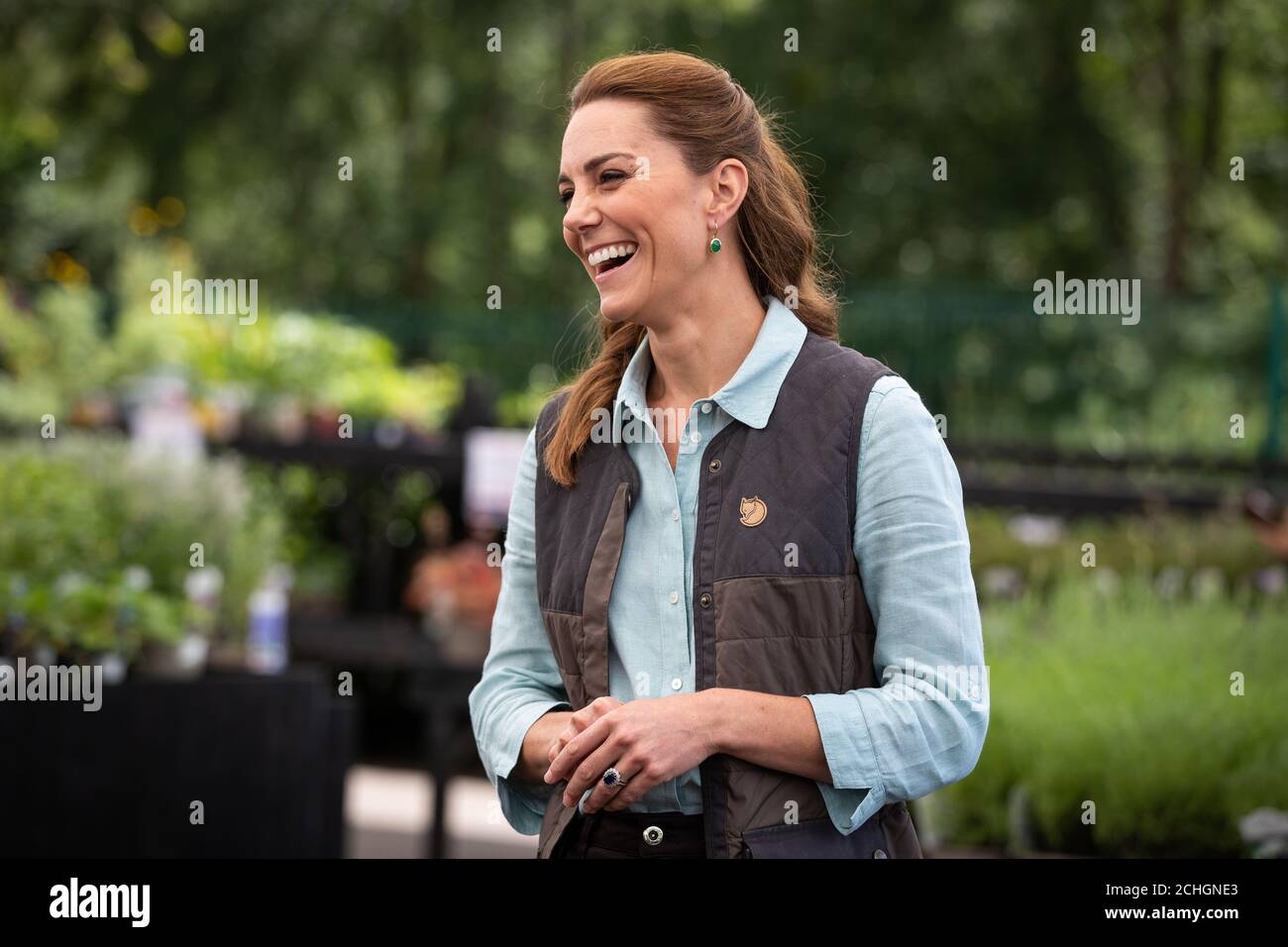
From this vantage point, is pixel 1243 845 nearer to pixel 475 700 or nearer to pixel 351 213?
pixel 475 700

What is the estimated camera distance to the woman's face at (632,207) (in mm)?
2049

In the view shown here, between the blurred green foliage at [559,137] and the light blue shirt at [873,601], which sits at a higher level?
the blurred green foliage at [559,137]

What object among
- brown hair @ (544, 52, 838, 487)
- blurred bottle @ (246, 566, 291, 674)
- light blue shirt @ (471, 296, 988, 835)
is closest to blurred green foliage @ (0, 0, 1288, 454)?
blurred bottle @ (246, 566, 291, 674)

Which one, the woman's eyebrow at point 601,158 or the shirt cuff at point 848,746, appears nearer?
the shirt cuff at point 848,746

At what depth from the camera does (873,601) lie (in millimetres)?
1979

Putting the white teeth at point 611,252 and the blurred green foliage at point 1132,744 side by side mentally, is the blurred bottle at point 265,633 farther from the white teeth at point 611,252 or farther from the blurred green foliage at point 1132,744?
the white teeth at point 611,252

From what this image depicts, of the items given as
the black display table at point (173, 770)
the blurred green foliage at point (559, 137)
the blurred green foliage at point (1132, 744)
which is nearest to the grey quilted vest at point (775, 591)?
the blurred green foliage at point (1132, 744)

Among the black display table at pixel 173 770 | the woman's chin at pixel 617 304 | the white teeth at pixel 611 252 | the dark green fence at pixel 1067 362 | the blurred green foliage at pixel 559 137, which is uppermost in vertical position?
the blurred green foliage at pixel 559 137

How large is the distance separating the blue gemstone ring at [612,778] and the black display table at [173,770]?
9.21ft

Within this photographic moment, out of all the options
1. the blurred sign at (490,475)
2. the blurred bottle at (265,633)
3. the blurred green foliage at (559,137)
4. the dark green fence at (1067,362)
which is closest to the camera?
A: the blurred bottle at (265,633)

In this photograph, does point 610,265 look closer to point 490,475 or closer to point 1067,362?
point 490,475

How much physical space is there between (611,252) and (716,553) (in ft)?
1.49

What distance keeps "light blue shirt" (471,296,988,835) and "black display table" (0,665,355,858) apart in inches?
102

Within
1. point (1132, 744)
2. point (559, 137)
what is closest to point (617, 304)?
point (1132, 744)
